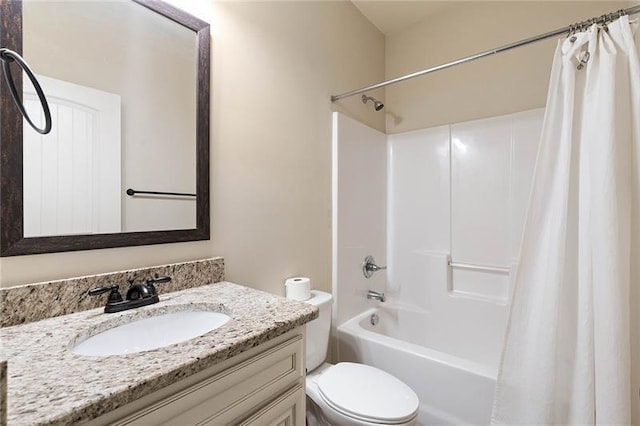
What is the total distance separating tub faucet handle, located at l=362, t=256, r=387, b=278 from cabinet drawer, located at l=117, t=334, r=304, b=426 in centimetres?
126

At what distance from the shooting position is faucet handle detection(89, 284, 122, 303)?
0.83 m

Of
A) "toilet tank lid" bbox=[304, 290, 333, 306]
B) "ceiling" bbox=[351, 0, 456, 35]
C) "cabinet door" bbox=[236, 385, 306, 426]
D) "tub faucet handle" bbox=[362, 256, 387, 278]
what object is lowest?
"cabinet door" bbox=[236, 385, 306, 426]

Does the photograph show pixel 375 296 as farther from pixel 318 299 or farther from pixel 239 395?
pixel 239 395

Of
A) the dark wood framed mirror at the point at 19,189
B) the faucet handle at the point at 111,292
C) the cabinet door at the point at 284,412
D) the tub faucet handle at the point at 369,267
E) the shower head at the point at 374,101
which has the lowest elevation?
the cabinet door at the point at 284,412

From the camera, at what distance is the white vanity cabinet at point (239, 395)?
21.2 inches

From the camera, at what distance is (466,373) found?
1278 millimetres

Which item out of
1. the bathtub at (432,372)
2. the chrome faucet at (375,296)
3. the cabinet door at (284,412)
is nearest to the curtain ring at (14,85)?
the cabinet door at (284,412)

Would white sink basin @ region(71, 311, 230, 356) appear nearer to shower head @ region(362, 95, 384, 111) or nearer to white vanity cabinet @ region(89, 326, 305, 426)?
white vanity cabinet @ region(89, 326, 305, 426)

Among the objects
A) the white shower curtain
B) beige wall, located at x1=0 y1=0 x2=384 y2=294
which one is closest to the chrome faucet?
beige wall, located at x1=0 y1=0 x2=384 y2=294

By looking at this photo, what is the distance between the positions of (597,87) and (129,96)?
5.57ft

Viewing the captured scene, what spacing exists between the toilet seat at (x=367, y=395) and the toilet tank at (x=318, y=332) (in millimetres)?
90

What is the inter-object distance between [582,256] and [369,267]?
122cm

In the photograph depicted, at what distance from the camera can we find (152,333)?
86cm

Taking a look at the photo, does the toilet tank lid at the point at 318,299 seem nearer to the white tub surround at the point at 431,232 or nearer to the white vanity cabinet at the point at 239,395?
the white tub surround at the point at 431,232
